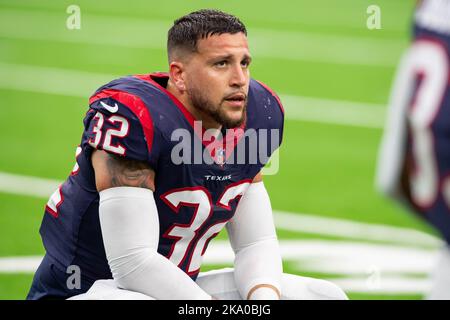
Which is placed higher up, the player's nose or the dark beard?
the player's nose

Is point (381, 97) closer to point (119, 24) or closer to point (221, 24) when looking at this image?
point (119, 24)

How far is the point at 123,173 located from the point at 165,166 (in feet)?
0.58

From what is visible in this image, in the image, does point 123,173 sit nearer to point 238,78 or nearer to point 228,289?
point 238,78

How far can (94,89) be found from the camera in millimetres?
8438

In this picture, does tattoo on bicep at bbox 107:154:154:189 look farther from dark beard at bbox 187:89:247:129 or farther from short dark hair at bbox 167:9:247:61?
short dark hair at bbox 167:9:247:61

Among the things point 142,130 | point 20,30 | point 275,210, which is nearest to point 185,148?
point 142,130

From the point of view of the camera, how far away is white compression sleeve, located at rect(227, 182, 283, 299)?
3.79 meters

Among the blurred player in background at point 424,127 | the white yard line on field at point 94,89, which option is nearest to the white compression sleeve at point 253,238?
the blurred player in background at point 424,127

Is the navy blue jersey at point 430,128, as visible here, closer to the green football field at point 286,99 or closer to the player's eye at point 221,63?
the player's eye at point 221,63

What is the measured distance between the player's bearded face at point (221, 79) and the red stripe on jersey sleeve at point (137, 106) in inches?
9.1

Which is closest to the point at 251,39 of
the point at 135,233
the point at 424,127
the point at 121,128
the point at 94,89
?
the point at 94,89

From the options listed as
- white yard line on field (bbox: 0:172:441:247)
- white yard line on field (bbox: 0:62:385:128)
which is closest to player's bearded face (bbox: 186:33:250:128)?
white yard line on field (bbox: 0:172:441:247)

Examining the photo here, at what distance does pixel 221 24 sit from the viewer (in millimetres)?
3674

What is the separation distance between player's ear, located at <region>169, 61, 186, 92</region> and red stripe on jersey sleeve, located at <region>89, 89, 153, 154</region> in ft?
0.69
